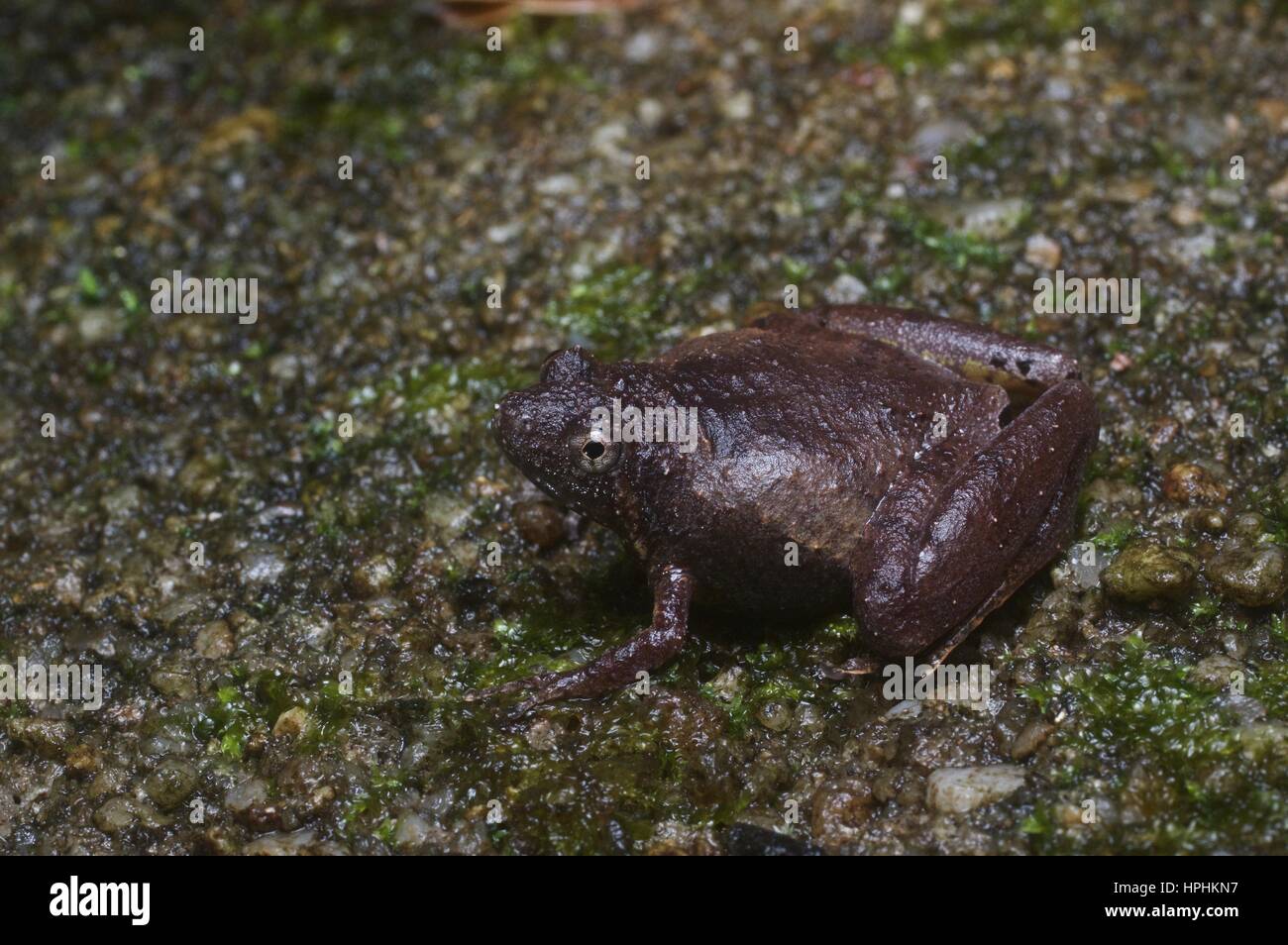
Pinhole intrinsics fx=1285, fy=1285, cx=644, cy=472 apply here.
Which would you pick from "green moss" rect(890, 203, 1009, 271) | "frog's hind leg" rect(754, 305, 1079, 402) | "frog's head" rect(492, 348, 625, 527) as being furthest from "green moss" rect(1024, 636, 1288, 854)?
"green moss" rect(890, 203, 1009, 271)

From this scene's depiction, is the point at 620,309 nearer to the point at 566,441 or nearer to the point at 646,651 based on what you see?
the point at 566,441

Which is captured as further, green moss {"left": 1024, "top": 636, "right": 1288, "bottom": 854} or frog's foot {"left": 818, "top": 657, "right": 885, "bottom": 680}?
frog's foot {"left": 818, "top": 657, "right": 885, "bottom": 680}

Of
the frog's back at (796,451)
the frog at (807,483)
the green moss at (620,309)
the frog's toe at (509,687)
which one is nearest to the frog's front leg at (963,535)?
the frog at (807,483)

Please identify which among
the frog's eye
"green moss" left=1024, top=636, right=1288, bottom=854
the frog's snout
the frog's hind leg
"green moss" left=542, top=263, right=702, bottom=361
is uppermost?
"green moss" left=542, top=263, right=702, bottom=361

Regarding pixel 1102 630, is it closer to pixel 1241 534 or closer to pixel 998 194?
pixel 1241 534

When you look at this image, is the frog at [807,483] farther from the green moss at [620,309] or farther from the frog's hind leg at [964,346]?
the green moss at [620,309]

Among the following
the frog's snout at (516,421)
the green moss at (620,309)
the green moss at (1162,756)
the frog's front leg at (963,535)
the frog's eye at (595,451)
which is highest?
the green moss at (620,309)

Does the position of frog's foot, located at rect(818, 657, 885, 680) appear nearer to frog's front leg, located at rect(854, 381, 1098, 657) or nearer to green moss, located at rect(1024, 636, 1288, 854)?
frog's front leg, located at rect(854, 381, 1098, 657)
